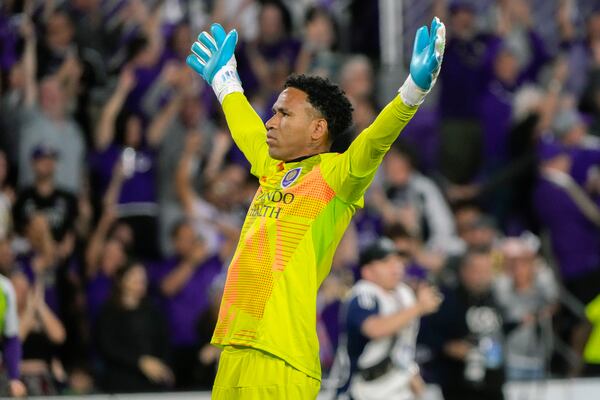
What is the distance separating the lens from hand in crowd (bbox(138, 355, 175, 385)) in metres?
9.91

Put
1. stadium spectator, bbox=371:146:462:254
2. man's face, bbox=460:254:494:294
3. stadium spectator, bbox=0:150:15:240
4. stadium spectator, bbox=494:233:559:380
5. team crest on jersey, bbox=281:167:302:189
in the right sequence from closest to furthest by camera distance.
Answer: team crest on jersey, bbox=281:167:302:189 → man's face, bbox=460:254:494:294 → stadium spectator, bbox=0:150:15:240 → stadium spectator, bbox=494:233:559:380 → stadium spectator, bbox=371:146:462:254

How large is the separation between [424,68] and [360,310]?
3.71 metres

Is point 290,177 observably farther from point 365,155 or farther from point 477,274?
point 477,274

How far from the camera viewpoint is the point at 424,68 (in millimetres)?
4969

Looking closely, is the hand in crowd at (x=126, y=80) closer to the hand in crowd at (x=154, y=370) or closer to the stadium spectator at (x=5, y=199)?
the stadium spectator at (x=5, y=199)

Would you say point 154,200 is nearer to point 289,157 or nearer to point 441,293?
point 441,293

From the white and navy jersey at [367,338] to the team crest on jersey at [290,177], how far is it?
10.1 ft

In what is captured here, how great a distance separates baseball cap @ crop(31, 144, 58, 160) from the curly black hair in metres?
5.42

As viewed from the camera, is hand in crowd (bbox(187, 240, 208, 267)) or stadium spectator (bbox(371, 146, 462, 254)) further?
stadium spectator (bbox(371, 146, 462, 254))

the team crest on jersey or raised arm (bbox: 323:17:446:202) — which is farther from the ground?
raised arm (bbox: 323:17:446:202)

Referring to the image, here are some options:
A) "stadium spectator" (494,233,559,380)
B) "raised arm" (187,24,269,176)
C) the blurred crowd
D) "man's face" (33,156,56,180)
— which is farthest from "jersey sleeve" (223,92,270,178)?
"stadium spectator" (494,233,559,380)

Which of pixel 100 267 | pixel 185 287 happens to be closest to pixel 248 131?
pixel 100 267

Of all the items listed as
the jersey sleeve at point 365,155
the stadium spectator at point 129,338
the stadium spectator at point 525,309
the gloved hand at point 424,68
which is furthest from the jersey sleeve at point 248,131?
the stadium spectator at point 525,309

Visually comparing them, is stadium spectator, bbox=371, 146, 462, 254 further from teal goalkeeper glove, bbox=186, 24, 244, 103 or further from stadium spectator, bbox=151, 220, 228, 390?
teal goalkeeper glove, bbox=186, 24, 244, 103
